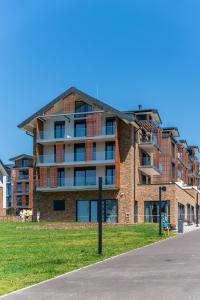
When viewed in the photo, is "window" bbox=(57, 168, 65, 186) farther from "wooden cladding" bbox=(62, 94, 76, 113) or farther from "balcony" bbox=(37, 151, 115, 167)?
→ "wooden cladding" bbox=(62, 94, 76, 113)

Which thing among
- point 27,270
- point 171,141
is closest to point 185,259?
point 27,270

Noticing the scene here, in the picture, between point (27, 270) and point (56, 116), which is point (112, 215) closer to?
point (56, 116)

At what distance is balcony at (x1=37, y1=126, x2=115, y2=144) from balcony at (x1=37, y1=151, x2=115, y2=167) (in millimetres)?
1459

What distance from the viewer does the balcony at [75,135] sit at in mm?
49534

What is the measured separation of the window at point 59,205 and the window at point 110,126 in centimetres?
858

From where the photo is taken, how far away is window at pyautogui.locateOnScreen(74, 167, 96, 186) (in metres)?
50.6

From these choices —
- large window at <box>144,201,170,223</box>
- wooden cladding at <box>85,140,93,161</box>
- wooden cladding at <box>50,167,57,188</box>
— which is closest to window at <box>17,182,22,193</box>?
wooden cladding at <box>50,167,57,188</box>

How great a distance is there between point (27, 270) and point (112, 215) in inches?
1439

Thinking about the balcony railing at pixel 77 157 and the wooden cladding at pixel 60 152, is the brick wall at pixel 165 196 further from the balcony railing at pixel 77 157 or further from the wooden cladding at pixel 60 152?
the wooden cladding at pixel 60 152

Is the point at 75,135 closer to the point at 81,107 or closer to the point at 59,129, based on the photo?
the point at 59,129

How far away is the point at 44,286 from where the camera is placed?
1106cm

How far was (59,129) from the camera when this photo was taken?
52156 mm

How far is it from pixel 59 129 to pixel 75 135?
2.14 metres

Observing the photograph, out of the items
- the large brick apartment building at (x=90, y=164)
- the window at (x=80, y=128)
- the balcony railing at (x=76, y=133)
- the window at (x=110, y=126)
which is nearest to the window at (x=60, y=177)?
the large brick apartment building at (x=90, y=164)
